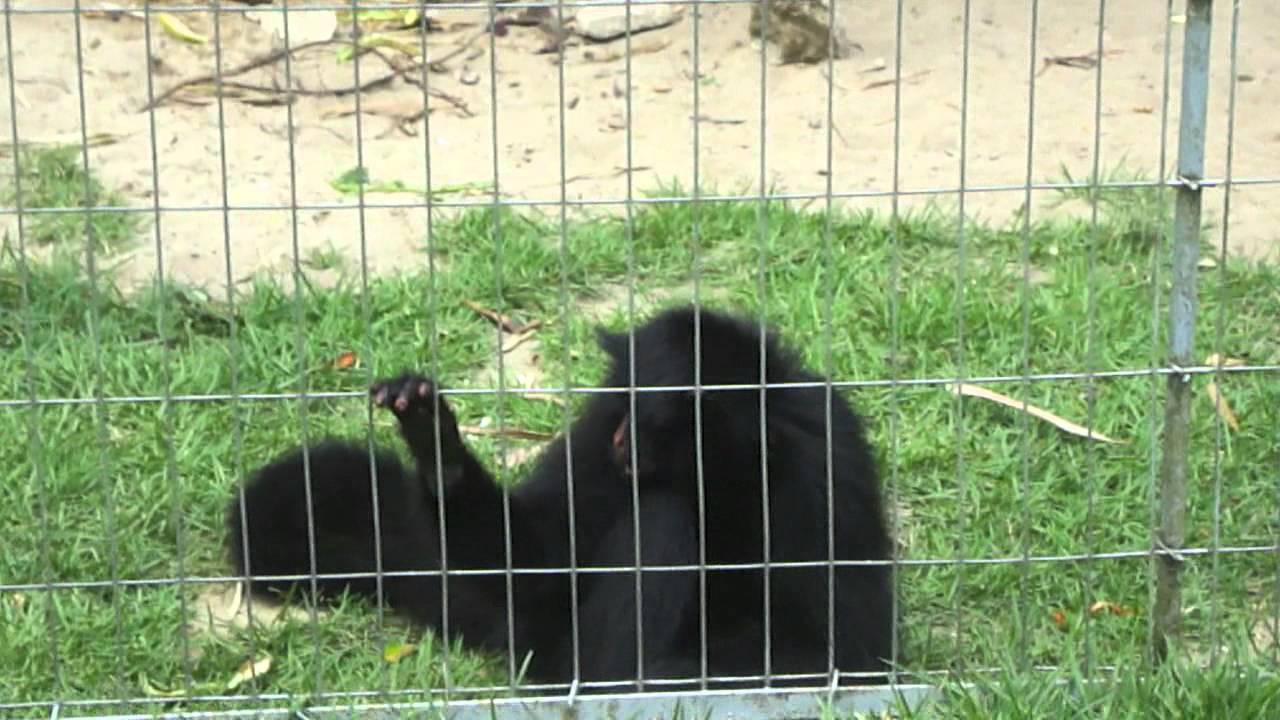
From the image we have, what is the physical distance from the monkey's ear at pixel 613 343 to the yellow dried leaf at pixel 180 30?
4055 mm

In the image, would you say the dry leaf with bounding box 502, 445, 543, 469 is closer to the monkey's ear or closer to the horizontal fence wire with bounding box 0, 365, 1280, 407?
the monkey's ear

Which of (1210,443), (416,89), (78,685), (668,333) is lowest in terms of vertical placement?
(78,685)

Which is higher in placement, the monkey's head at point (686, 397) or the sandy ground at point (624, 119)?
the sandy ground at point (624, 119)

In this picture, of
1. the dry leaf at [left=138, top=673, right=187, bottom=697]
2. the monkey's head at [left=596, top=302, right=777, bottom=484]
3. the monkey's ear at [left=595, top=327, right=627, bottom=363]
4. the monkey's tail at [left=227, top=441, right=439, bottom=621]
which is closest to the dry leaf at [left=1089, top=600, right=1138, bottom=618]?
the monkey's head at [left=596, top=302, right=777, bottom=484]

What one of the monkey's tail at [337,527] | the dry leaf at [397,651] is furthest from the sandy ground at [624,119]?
the dry leaf at [397,651]

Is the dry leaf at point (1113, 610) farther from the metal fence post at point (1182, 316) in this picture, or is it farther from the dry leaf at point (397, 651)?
the dry leaf at point (397, 651)

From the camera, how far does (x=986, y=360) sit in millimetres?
5652

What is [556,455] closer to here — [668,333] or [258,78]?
[668,333]

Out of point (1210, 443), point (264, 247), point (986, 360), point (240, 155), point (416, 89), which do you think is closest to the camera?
point (1210, 443)

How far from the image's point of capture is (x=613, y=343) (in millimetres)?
4559

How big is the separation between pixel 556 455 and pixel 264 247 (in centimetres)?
200

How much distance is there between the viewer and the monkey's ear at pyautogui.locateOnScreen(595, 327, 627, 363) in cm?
452

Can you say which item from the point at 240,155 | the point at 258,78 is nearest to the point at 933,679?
the point at 240,155

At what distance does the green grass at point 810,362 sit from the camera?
4.34 meters
